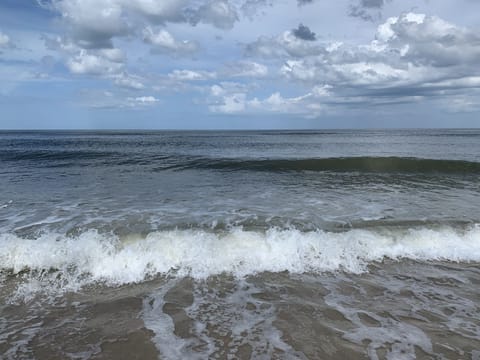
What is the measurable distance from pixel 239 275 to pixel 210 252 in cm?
105

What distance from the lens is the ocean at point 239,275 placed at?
13.3ft

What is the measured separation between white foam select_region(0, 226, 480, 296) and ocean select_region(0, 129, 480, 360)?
0.04 metres

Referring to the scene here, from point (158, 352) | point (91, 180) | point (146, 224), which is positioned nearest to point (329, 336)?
point (158, 352)

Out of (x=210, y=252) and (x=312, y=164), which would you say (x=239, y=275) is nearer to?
(x=210, y=252)

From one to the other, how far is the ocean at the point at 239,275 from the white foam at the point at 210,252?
37mm

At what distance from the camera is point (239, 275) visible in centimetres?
618

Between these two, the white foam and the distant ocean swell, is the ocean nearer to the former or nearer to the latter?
the white foam

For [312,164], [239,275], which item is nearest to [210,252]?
[239,275]

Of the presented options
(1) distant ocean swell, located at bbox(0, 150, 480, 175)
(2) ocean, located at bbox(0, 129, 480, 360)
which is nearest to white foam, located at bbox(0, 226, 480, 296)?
(2) ocean, located at bbox(0, 129, 480, 360)

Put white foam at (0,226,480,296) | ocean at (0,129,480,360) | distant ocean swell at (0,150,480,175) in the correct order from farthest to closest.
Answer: distant ocean swell at (0,150,480,175) < white foam at (0,226,480,296) < ocean at (0,129,480,360)

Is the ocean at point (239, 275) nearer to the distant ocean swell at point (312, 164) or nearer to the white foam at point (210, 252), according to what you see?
the white foam at point (210, 252)

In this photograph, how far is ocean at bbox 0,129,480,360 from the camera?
13.3ft

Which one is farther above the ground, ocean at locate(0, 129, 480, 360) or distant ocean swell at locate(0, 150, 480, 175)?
distant ocean swell at locate(0, 150, 480, 175)

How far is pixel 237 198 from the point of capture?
12406 mm
